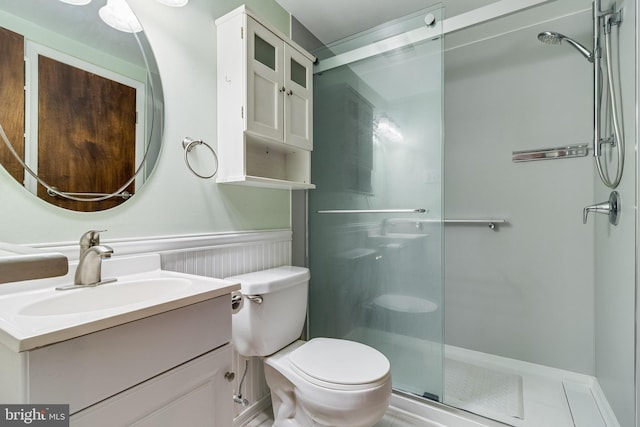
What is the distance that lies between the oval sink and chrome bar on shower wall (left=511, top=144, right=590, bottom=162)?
2.09 metres

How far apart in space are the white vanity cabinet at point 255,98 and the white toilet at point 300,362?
519 mm

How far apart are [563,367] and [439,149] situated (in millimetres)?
1589

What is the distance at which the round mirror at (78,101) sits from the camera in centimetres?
86

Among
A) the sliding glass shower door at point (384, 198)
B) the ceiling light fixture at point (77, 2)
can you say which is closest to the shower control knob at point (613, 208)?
the sliding glass shower door at point (384, 198)

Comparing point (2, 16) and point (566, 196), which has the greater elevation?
point (2, 16)

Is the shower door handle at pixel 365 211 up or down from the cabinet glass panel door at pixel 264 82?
down

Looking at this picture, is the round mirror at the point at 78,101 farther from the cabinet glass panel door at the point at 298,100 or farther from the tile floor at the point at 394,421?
the tile floor at the point at 394,421

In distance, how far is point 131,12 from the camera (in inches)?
43.3

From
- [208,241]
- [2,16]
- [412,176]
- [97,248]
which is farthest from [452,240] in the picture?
[2,16]

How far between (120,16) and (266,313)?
1.25m

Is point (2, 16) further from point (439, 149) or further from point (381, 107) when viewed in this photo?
point (439, 149)

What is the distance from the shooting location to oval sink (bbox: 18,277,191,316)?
0.76 meters

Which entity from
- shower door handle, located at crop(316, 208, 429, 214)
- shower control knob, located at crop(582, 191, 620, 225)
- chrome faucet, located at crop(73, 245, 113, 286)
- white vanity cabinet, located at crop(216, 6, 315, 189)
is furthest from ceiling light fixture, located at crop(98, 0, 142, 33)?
shower control knob, located at crop(582, 191, 620, 225)

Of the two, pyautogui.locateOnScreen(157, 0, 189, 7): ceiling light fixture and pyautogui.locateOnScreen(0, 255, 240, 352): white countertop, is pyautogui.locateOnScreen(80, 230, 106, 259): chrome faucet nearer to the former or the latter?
pyautogui.locateOnScreen(0, 255, 240, 352): white countertop
